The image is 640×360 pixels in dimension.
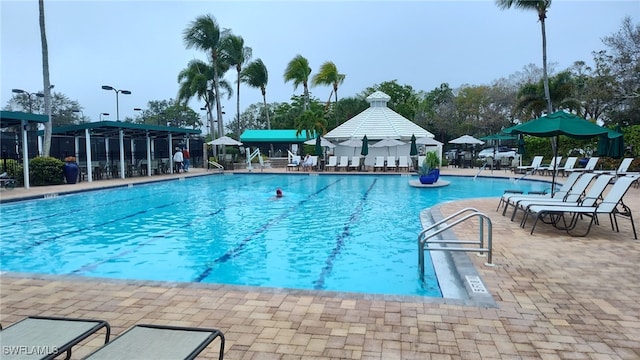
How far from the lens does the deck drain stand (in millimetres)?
4051

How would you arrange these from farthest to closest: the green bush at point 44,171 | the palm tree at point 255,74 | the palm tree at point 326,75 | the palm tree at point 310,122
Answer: the palm tree at point 326,75, the palm tree at point 255,74, the palm tree at point 310,122, the green bush at point 44,171

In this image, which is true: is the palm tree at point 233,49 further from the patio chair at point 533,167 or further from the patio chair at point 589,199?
the patio chair at point 589,199

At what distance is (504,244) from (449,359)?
3736mm

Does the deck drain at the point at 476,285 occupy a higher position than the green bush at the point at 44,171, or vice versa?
the green bush at the point at 44,171

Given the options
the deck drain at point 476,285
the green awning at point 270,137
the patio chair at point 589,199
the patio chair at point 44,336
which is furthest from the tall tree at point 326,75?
the patio chair at point 44,336

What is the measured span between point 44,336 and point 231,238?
575cm

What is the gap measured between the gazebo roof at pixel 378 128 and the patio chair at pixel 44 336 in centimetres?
2471

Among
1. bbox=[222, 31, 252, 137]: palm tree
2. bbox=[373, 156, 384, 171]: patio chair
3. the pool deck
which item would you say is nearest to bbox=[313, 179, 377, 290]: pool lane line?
the pool deck

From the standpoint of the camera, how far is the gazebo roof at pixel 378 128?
86.6 feet

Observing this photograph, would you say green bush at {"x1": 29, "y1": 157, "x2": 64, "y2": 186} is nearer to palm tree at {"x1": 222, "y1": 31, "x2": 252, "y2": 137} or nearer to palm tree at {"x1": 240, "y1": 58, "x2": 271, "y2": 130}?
palm tree at {"x1": 222, "y1": 31, "x2": 252, "y2": 137}

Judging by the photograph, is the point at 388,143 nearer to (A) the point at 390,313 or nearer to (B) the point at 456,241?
(B) the point at 456,241

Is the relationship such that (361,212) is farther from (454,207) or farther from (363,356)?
(363,356)

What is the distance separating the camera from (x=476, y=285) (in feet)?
13.9

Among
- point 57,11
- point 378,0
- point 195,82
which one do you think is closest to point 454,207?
point 378,0
